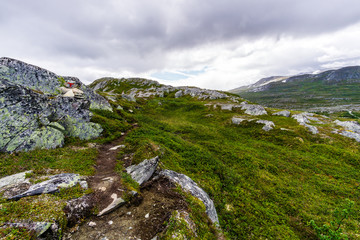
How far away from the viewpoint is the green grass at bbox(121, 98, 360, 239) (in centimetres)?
1302

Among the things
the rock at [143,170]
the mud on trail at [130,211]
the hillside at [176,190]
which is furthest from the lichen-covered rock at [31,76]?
the mud on trail at [130,211]

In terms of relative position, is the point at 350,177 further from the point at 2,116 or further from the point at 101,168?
the point at 2,116

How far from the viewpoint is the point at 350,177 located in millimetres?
20984

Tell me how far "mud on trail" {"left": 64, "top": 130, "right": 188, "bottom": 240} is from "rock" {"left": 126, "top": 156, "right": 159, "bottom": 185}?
2.45ft

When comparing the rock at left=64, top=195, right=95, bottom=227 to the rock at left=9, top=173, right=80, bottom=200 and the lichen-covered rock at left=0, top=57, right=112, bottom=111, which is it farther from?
the lichen-covered rock at left=0, top=57, right=112, bottom=111

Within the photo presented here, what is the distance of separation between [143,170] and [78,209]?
5.65 meters

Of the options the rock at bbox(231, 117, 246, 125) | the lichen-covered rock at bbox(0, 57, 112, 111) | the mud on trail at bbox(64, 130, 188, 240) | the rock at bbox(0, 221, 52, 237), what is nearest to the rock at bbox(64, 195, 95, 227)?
the mud on trail at bbox(64, 130, 188, 240)

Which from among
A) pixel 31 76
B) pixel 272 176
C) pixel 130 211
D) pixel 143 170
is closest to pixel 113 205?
pixel 130 211

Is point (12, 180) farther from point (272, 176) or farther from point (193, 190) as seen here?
point (272, 176)

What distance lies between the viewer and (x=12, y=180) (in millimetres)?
10094

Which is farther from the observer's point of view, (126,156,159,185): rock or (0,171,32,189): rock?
(126,156,159,185): rock

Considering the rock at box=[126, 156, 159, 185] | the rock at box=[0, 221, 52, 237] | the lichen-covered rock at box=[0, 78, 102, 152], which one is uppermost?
the lichen-covered rock at box=[0, 78, 102, 152]

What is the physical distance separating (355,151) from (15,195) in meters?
49.7

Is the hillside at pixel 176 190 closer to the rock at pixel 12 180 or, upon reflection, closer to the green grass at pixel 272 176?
the green grass at pixel 272 176
